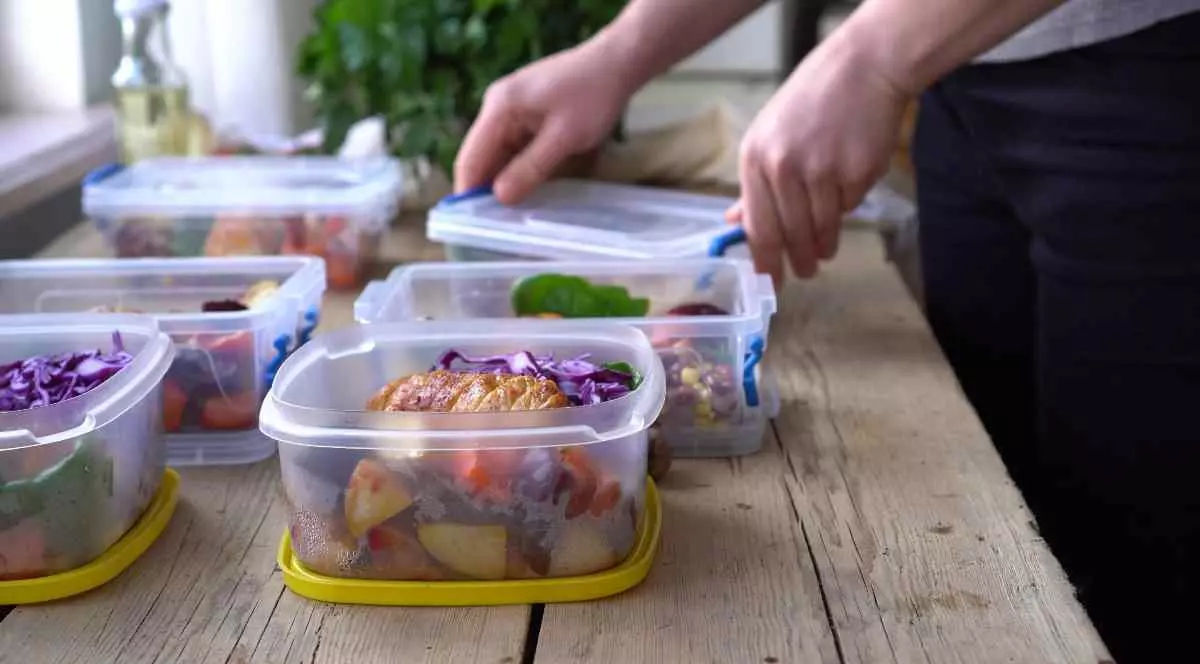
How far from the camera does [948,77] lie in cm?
101

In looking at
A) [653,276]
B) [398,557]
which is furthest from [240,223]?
[398,557]

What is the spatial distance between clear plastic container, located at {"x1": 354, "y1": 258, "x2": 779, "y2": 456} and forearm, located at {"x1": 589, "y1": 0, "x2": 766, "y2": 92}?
26 centimetres

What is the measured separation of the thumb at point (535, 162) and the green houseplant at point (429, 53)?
0.25m

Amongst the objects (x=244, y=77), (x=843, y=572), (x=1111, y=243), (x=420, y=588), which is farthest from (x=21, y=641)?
(x=244, y=77)

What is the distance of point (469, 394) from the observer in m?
0.63

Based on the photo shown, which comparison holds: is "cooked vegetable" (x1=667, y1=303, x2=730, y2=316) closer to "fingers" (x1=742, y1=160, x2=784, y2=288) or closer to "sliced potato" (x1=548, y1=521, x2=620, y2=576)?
"fingers" (x1=742, y1=160, x2=784, y2=288)

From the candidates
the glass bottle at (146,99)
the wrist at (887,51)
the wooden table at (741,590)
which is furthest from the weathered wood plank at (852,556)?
the glass bottle at (146,99)

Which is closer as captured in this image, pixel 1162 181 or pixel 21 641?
pixel 21 641

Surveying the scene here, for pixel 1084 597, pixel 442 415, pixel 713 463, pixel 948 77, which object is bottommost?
pixel 1084 597

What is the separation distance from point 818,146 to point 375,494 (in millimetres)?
454

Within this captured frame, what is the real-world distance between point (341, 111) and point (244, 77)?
1.17 ft

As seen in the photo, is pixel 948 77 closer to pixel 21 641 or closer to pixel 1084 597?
pixel 1084 597

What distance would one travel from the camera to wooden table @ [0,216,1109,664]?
575mm

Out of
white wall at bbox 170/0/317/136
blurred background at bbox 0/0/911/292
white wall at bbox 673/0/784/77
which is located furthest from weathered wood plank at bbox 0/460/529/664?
white wall at bbox 673/0/784/77
